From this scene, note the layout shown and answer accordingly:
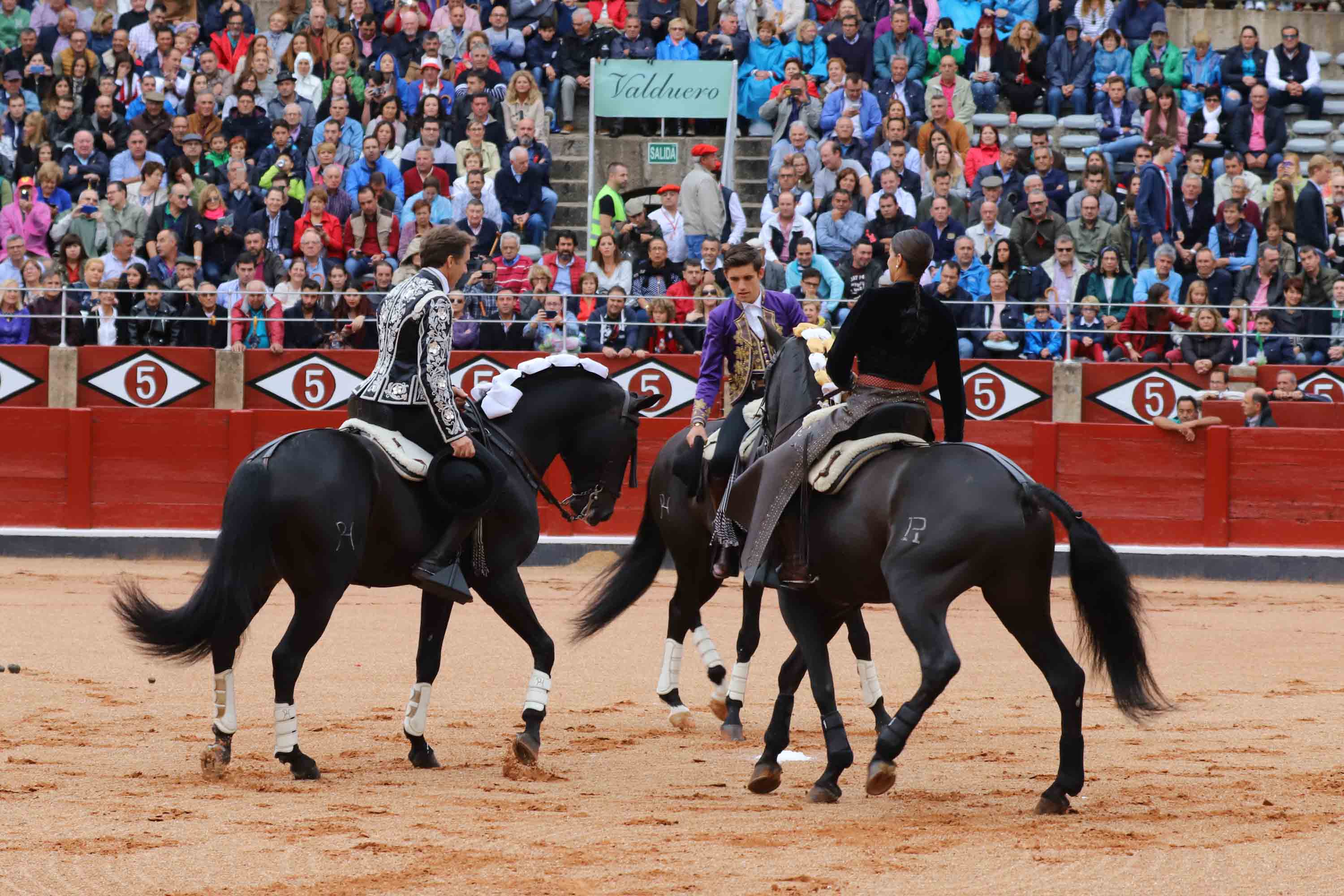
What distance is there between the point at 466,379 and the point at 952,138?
5.42m

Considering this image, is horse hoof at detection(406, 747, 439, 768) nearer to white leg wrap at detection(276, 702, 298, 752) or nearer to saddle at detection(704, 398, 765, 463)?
white leg wrap at detection(276, 702, 298, 752)

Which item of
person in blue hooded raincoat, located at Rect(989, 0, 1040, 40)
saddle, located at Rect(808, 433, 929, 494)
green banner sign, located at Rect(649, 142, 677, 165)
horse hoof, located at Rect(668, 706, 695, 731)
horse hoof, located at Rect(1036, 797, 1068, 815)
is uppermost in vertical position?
person in blue hooded raincoat, located at Rect(989, 0, 1040, 40)

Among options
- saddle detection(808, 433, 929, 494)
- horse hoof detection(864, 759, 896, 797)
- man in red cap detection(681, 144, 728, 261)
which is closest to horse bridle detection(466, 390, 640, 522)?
saddle detection(808, 433, 929, 494)

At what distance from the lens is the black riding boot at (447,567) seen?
6418mm

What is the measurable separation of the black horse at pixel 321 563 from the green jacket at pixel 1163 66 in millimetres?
12165

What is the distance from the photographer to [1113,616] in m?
5.79

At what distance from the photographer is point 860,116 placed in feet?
53.7

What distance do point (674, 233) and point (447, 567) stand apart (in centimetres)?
891

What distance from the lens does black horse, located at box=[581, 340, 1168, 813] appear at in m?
5.52

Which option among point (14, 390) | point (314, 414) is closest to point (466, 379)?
point (314, 414)

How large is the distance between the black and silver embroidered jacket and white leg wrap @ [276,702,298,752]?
112 cm

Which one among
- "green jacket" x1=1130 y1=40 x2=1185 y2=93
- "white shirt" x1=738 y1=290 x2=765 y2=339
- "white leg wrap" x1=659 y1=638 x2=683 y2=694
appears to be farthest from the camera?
"green jacket" x1=1130 y1=40 x2=1185 y2=93

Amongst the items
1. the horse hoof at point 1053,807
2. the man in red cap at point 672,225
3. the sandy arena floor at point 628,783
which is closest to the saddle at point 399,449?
the sandy arena floor at point 628,783

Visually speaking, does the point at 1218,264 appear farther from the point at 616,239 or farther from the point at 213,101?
the point at 213,101
